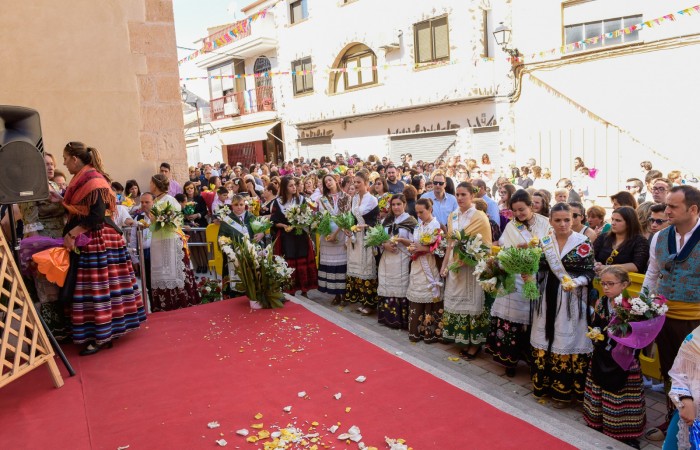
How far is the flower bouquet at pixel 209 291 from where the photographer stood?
7742 mm

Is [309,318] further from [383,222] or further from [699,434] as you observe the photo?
[699,434]

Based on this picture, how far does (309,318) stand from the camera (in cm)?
578

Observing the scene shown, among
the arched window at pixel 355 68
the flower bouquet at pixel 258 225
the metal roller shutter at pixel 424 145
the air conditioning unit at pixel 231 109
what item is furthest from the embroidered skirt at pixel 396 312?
the air conditioning unit at pixel 231 109

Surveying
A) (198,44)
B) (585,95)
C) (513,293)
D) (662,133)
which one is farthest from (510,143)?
(198,44)

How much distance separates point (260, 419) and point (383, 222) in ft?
12.9

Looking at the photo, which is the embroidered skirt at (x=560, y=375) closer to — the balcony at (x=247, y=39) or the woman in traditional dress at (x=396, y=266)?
the woman in traditional dress at (x=396, y=266)

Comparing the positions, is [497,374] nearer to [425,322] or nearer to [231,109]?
[425,322]

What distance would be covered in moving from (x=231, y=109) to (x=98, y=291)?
26.8 metres

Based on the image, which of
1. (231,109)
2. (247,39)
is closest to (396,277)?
(247,39)

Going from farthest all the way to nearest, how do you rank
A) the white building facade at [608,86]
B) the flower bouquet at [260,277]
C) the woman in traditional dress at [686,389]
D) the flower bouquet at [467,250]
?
the white building facade at [608,86], the flower bouquet at [260,277], the flower bouquet at [467,250], the woman in traditional dress at [686,389]

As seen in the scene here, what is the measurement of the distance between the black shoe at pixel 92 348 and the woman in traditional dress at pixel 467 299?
11.7 feet

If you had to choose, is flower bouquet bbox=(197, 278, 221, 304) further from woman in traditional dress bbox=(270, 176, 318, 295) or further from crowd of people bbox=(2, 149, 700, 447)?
woman in traditional dress bbox=(270, 176, 318, 295)

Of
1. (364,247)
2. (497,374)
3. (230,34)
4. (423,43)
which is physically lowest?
(497,374)

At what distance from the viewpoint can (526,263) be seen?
4.80 metres
